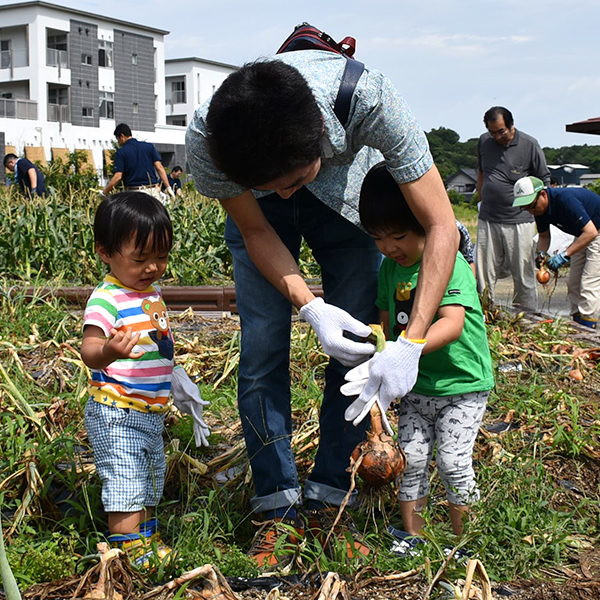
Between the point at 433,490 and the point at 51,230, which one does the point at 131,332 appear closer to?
the point at 433,490

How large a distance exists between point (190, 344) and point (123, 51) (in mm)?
50558

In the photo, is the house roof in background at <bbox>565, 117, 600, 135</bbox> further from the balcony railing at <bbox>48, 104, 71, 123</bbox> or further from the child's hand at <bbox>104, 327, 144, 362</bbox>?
the balcony railing at <bbox>48, 104, 71, 123</bbox>

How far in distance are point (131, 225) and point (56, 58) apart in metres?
47.5

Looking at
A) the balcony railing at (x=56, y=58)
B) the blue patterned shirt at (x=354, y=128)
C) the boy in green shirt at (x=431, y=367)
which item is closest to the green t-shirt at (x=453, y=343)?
the boy in green shirt at (x=431, y=367)

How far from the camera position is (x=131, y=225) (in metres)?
2.43

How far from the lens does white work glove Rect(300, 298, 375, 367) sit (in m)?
2.30

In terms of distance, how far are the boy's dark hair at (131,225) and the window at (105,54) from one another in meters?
50.1

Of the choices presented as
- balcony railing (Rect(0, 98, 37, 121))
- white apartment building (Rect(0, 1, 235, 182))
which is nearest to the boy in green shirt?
white apartment building (Rect(0, 1, 235, 182))

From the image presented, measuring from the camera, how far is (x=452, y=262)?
2293 mm

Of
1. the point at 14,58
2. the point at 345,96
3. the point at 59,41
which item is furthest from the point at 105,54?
Result: the point at 345,96

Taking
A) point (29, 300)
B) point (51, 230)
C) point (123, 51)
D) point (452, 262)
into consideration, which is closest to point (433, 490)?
point (452, 262)

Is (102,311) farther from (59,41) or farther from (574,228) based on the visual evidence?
(59,41)

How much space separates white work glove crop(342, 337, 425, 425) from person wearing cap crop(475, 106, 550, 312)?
4814 millimetres

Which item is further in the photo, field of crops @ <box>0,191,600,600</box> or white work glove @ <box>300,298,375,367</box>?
white work glove @ <box>300,298,375,367</box>
